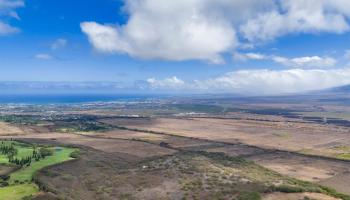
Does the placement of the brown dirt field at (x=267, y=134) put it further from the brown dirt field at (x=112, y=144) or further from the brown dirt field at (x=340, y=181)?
the brown dirt field at (x=112, y=144)

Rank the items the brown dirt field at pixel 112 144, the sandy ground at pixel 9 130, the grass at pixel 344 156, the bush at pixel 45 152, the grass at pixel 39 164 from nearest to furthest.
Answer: the grass at pixel 39 164 → the bush at pixel 45 152 → the grass at pixel 344 156 → the brown dirt field at pixel 112 144 → the sandy ground at pixel 9 130

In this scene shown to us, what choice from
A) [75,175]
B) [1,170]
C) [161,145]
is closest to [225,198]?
[75,175]

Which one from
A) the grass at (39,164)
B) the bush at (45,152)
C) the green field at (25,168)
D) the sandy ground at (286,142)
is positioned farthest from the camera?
the bush at (45,152)

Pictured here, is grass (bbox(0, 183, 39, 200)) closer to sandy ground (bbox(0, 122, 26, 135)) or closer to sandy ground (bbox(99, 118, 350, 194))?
sandy ground (bbox(99, 118, 350, 194))

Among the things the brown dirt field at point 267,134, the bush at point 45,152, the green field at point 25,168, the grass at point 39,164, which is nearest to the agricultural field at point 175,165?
the grass at point 39,164

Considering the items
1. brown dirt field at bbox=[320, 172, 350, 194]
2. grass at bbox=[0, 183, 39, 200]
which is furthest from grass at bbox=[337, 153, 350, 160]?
grass at bbox=[0, 183, 39, 200]

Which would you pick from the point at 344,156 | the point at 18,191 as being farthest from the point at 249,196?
the point at 344,156

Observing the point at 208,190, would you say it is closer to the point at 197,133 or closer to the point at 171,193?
the point at 171,193
